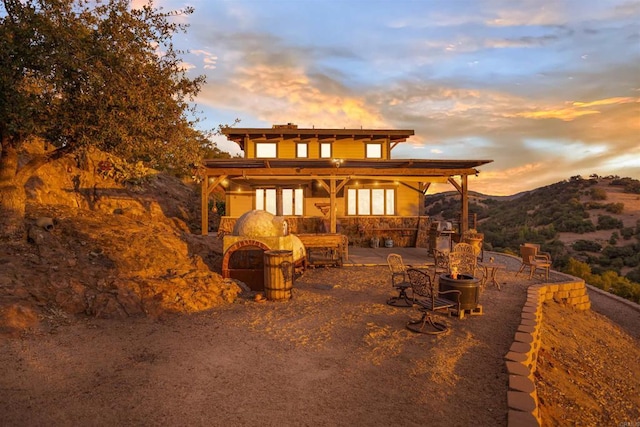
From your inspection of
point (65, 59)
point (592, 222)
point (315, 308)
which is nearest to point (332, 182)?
point (315, 308)

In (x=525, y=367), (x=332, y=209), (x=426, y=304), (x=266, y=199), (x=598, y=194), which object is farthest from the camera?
(x=598, y=194)

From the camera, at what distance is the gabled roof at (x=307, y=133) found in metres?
19.0

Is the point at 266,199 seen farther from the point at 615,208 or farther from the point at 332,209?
the point at 615,208

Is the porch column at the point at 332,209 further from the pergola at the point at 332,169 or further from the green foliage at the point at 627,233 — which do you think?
the green foliage at the point at 627,233

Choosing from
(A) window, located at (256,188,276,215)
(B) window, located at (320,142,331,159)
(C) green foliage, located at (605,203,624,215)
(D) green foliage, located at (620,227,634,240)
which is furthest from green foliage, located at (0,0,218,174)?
(C) green foliage, located at (605,203,624,215)

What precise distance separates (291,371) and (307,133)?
52.1 ft

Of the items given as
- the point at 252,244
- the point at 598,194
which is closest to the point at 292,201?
the point at 252,244

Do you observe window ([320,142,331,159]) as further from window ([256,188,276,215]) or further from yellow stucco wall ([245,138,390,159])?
window ([256,188,276,215])

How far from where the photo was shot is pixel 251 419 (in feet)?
11.9

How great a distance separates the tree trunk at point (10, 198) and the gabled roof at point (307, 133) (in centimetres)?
1090

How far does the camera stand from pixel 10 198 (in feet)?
27.1

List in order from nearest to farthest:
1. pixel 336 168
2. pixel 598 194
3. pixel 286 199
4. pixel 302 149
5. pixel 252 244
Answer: pixel 252 244, pixel 336 168, pixel 286 199, pixel 302 149, pixel 598 194

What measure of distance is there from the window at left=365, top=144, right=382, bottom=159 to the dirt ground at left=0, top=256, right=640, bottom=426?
1319cm

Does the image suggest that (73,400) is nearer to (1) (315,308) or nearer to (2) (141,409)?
(2) (141,409)
